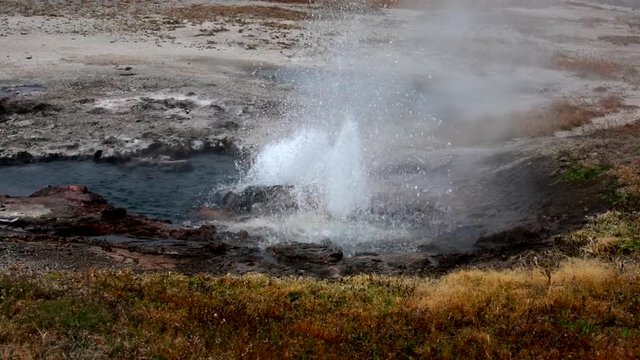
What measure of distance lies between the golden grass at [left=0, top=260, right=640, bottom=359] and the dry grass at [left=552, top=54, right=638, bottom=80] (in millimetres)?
26271

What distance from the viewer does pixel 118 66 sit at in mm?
29312

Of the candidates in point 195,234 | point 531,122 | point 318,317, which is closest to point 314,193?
point 195,234

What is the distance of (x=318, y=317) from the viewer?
8867mm

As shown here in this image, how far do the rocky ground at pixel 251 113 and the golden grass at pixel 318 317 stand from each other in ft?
7.35

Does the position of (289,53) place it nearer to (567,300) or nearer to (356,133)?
(356,133)

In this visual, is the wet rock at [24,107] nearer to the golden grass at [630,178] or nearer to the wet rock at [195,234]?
the wet rock at [195,234]

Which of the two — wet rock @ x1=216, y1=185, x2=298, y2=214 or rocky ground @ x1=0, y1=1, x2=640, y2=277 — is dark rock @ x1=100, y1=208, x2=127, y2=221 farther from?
wet rock @ x1=216, y1=185, x2=298, y2=214

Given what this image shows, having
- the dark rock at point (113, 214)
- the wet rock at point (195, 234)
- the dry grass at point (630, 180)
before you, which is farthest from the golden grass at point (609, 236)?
the dark rock at point (113, 214)

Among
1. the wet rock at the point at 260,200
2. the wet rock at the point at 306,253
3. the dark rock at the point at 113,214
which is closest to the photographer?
the wet rock at the point at 306,253

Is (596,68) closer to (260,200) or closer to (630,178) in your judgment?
(630,178)

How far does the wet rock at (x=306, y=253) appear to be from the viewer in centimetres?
1325

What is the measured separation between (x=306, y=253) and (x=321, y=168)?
247 inches

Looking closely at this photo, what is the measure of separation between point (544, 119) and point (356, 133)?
326 inches

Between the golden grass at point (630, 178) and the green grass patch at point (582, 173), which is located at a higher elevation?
the golden grass at point (630, 178)
